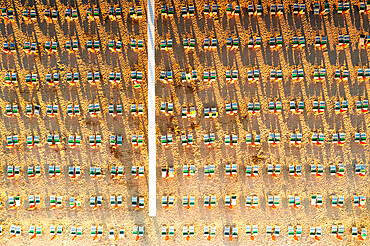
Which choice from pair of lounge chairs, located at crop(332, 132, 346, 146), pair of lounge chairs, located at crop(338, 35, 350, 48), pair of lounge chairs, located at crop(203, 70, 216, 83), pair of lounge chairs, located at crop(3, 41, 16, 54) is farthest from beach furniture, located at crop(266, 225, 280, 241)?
pair of lounge chairs, located at crop(3, 41, 16, 54)

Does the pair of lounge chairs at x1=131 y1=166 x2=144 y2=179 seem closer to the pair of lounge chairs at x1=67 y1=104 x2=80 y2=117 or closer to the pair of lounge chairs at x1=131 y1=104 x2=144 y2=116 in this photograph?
the pair of lounge chairs at x1=131 y1=104 x2=144 y2=116

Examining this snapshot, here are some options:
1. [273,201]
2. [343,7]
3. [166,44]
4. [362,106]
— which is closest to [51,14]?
[166,44]

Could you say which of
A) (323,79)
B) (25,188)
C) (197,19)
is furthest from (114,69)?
(323,79)

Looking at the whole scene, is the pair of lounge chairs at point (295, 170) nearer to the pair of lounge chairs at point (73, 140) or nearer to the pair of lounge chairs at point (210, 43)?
the pair of lounge chairs at point (210, 43)

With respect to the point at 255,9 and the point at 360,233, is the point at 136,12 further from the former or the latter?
the point at 360,233

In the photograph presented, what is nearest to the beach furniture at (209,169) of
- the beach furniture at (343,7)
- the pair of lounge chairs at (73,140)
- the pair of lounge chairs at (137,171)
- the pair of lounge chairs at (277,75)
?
the pair of lounge chairs at (137,171)

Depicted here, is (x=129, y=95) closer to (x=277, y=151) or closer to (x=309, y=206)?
(x=277, y=151)
